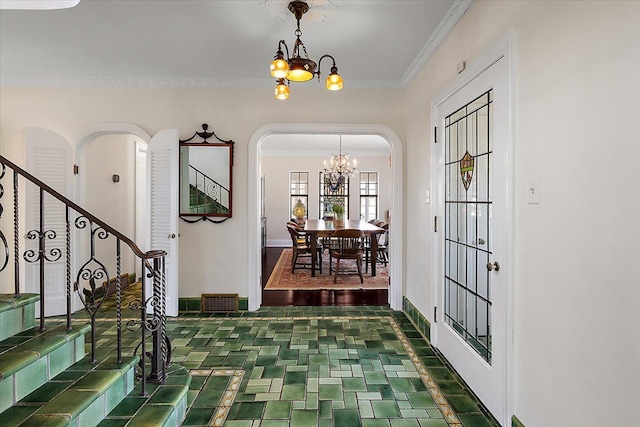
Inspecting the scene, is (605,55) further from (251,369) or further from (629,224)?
(251,369)

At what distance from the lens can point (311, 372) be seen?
270 centimetres

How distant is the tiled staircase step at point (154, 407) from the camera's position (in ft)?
5.81

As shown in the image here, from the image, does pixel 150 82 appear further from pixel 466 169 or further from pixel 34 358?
pixel 466 169

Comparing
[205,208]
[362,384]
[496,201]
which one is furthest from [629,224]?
[205,208]

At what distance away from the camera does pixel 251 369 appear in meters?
Answer: 2.74

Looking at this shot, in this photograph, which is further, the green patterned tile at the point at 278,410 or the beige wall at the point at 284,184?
the beige wall at the point at 284,184

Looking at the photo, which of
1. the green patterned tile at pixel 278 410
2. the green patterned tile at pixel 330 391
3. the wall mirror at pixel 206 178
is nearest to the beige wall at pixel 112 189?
the wall mirror at pixel 206 178

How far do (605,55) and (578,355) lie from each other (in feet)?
3.87

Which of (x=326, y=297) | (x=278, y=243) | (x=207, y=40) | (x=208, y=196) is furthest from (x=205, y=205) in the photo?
(x=278, y=243)

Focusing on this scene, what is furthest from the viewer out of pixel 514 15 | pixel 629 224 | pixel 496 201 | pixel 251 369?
pixel 251 369

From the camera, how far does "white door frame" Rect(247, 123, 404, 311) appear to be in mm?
4094

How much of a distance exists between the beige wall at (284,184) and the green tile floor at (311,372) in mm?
6142

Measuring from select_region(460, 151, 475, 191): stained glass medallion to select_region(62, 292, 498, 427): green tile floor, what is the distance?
1.45m

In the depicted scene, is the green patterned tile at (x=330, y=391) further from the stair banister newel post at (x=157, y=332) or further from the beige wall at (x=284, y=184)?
the beige wall at (x=284, y=184)
